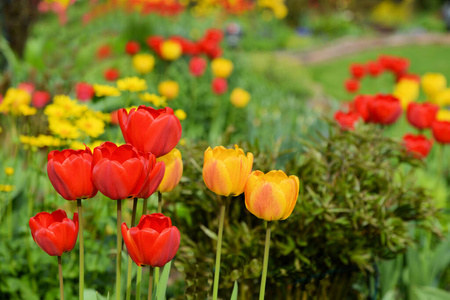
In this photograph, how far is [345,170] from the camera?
169cm

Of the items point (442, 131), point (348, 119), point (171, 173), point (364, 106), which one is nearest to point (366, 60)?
point (442, 131)

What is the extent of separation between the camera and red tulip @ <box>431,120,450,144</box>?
219cm

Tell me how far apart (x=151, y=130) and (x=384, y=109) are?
134cm

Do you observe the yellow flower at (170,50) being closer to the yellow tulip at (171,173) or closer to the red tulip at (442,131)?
the red tulip at (442,131)

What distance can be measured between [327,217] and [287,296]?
0.34 metres

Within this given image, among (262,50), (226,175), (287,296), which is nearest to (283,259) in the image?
(287,296)

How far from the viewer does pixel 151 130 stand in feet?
3.21

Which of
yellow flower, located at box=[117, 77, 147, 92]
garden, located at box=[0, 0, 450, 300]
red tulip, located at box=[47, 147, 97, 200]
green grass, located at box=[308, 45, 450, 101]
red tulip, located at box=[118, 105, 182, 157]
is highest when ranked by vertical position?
red tulip, located at box=[118, 105, 182, 157]

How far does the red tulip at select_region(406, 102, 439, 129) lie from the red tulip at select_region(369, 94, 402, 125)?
325mm

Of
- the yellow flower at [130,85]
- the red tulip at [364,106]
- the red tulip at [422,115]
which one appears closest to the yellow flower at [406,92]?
the red tulip at [422,115]

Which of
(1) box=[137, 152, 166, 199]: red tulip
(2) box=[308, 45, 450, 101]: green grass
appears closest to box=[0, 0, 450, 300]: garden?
(1) box=[137, 152, 166, 199]: red tulip

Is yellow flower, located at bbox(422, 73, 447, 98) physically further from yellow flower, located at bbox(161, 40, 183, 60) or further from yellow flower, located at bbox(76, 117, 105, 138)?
yellow flower, located at bbox(76, 117, 105, 138)

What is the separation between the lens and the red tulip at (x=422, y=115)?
232 centimetres

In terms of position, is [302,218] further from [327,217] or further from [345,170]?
[345,170]
